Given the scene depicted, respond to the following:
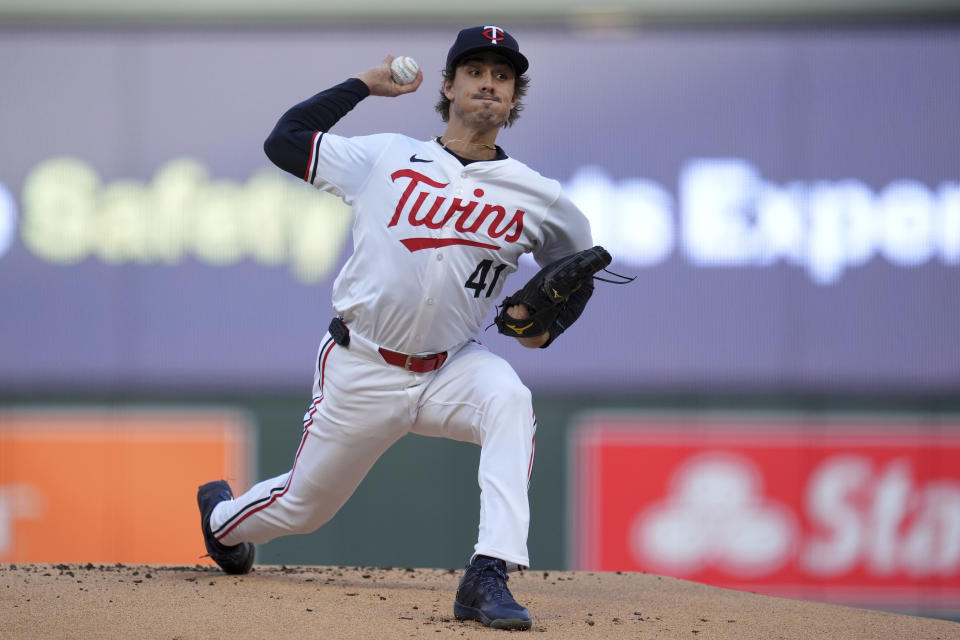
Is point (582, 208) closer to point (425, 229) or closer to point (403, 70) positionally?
point (403, 70)

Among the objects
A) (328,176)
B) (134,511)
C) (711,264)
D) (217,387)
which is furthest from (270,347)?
(328,176)

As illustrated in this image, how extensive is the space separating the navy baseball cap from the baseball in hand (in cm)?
11

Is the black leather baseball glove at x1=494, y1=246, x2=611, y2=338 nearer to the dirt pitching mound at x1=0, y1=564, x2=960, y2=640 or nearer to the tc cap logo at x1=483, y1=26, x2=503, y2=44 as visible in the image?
the tc cap logo at x1=483, y1=26, x2=503, y2=44

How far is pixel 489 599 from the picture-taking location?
2818 millimetres

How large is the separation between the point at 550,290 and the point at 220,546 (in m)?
1.26

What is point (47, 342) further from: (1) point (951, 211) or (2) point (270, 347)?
(1) point (951, 211)

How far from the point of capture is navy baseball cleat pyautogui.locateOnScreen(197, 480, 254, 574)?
3.56 m

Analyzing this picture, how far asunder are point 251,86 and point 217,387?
1618mm

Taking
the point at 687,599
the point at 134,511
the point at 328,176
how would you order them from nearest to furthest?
the point at 328,176 → the point at 687,599 → the point at 134,511

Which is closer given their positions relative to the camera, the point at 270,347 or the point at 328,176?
the point at 328,176

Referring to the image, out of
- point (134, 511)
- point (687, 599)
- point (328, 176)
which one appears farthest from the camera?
point (134, 511)

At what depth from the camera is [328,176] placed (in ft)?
10.6

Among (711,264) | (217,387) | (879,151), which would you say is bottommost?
(217,387)

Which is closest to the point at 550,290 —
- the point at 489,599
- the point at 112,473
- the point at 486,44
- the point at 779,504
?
the point at 486,44
